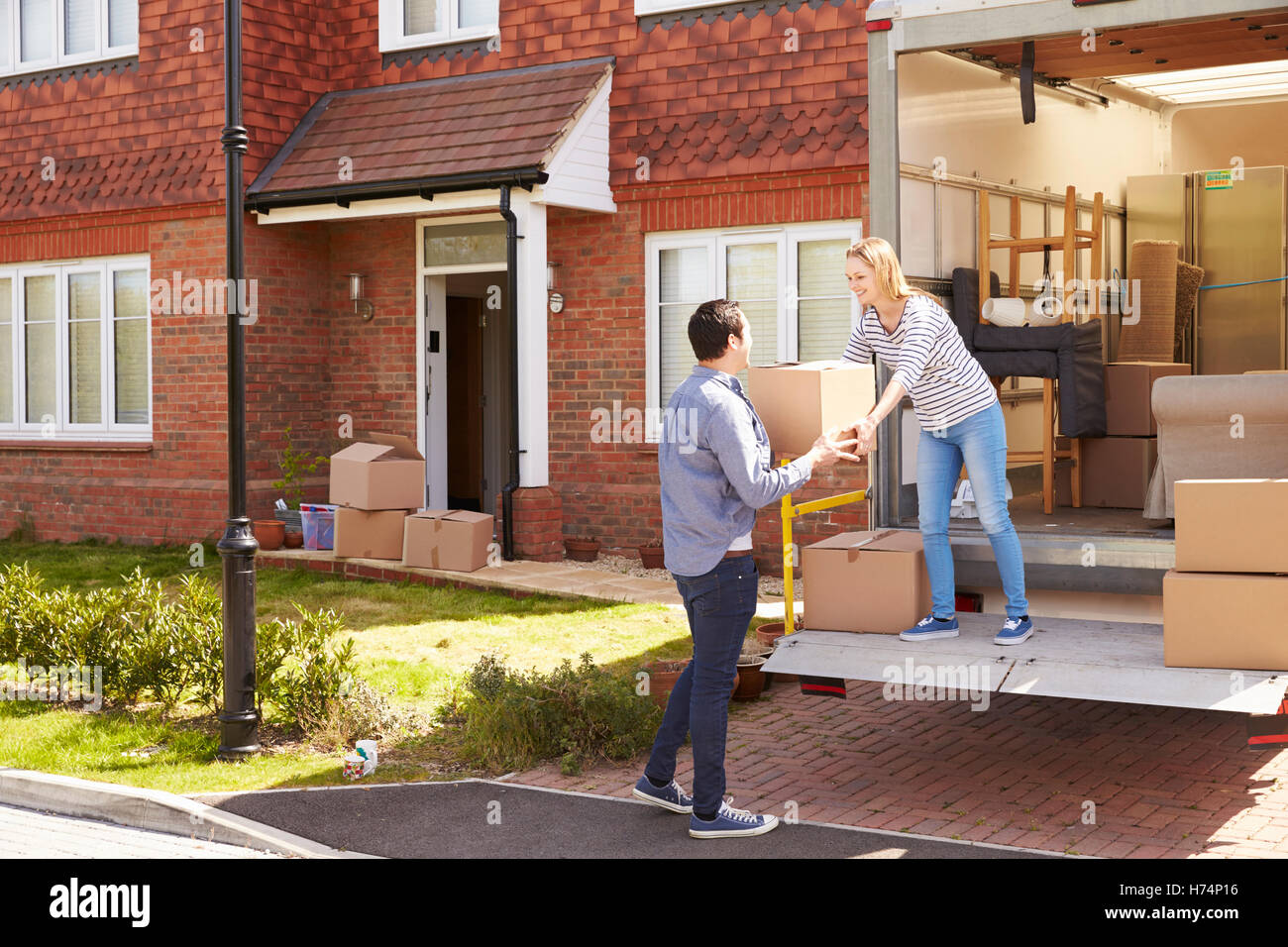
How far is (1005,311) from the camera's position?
823 centimetres

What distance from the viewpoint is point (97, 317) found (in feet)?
49.7

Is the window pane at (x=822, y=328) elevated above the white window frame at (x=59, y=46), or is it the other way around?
the white window frame at (x=59, y=46)

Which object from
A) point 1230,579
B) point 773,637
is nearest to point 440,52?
point 773,637

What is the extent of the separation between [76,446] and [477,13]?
5894mm

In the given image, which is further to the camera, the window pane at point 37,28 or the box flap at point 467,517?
Answer: the window pane at point 37,28

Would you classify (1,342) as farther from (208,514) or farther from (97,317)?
(208,514)

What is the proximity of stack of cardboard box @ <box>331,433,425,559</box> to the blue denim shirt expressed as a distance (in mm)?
6649

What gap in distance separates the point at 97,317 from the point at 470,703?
31.8 ft

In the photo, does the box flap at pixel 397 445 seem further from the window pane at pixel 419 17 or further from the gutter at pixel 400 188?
the window pane at pixel 419 17

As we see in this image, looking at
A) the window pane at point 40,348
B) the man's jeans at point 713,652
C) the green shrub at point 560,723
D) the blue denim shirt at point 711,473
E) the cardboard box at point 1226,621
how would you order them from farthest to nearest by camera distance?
the window pane at point 40,348 < the green shrub at point 560,723 < the man's jeans at point 713,652 < the blue denim shirt at point 711,473 < the cardboard box at point 1226,621

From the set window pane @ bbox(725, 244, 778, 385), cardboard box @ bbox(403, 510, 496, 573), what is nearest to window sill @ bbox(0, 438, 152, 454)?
cardboard box @ bbox(403, 510, 496, 573)

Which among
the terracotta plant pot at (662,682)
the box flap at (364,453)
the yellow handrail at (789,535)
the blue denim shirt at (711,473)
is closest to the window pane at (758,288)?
the box flap at (364,453)

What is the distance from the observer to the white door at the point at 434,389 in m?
13.9

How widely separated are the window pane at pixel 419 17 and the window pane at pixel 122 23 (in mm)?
2793
